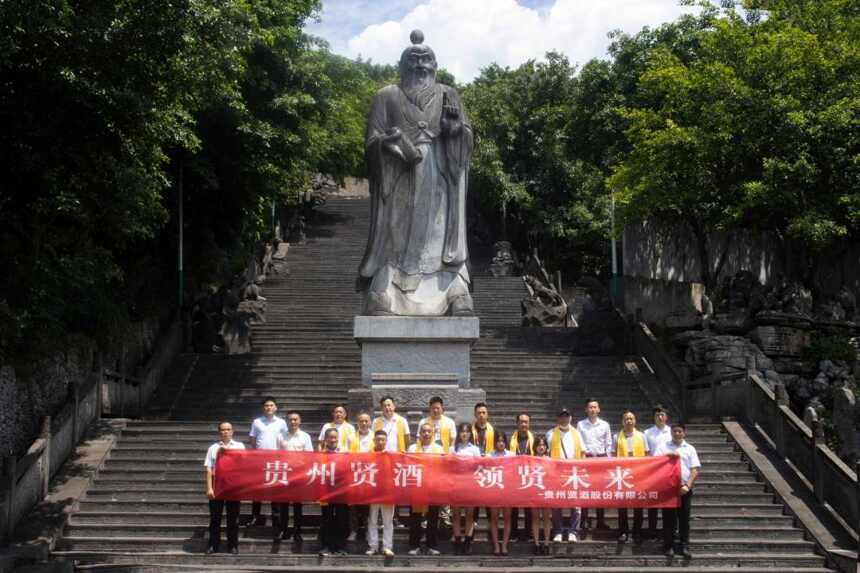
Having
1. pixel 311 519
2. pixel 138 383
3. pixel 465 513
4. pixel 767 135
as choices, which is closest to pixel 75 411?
pixel 138 383

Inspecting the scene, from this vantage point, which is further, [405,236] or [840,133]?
[840,133]

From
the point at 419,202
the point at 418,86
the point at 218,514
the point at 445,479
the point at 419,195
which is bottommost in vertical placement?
the point at 218,514

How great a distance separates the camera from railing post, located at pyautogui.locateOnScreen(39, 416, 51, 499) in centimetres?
1392

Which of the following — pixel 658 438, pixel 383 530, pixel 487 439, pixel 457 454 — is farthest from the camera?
pixel 658 438

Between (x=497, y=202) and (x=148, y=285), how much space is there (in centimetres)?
1873

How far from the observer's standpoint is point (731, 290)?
2334cm

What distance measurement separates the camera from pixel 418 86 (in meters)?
16.2

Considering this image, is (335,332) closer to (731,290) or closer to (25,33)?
(731,290)

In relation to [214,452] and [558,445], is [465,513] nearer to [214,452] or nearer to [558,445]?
[558,445]

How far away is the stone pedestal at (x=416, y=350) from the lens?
1537cm

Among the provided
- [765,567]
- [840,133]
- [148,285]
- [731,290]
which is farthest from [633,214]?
[765,567]

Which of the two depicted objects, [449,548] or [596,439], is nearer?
[449,548]

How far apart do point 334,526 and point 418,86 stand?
705cm

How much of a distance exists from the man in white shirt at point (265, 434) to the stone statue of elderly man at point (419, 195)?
3.53 m
